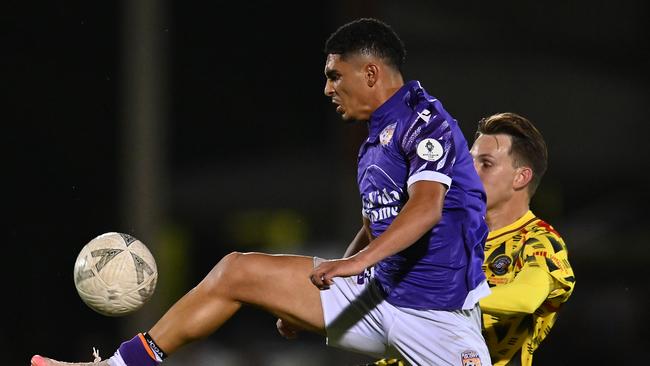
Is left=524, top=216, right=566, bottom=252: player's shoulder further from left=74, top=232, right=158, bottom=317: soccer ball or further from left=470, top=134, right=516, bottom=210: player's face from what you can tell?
left=74, top=232, right=158, bottom=317: soccer ball

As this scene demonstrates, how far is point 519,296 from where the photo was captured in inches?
154

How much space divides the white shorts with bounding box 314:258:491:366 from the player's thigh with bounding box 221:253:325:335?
0.16 feet

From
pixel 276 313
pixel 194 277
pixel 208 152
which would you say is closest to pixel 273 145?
pixel 208 152

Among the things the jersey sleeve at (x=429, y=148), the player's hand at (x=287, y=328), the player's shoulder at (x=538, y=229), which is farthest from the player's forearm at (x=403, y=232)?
the player's shoulder at (x=538, y=229)

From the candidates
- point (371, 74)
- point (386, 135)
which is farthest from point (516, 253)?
point (371, 74)

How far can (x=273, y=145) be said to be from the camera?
13.8m

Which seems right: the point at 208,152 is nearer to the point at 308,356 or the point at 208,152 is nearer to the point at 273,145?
the point at 273,145

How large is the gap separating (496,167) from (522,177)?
12cm

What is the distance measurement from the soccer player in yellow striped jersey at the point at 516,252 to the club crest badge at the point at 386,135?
27.6 inches

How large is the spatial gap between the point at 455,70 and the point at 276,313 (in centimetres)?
638

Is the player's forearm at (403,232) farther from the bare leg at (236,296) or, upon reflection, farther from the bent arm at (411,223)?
the bare leg at (236,296)

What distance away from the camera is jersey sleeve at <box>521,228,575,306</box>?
4.10 m

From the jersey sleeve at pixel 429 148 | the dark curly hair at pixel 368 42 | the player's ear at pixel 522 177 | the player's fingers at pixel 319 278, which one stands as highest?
the dark curly hair at pixel 368 42

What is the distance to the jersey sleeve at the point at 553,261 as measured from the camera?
4102 millimetres
